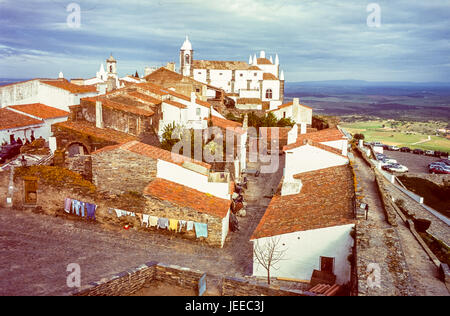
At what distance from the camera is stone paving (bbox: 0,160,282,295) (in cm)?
1324

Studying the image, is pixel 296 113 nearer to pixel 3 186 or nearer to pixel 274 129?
pixel 274 129

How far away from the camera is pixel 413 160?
222ft

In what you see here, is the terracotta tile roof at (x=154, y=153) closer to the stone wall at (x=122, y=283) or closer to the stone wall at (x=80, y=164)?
the stone wall at (x=80, y=164)

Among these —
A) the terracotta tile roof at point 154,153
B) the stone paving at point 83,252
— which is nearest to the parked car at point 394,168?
the stone paving at point 83,252

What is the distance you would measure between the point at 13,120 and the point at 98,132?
52.9ft

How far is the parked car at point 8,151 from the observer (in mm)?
30725

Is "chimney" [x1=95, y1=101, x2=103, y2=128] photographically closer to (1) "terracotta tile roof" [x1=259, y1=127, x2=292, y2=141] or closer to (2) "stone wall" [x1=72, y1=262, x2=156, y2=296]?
(2) "stone wall" [x1=72, y1=262, x2=156, y2=296]

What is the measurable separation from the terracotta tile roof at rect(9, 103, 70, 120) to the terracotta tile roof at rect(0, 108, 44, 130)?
112cm

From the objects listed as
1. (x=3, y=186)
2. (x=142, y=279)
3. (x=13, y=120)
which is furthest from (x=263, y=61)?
(x=142, y=279)

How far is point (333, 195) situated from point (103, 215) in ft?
38.2

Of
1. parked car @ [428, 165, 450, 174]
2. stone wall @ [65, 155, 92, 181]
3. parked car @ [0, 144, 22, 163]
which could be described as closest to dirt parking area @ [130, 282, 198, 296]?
stone wall @ [65, 155, 92, 181]

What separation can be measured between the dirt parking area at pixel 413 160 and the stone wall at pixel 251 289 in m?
53.3

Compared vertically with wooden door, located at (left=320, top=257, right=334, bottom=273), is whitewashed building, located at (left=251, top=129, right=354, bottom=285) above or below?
above
